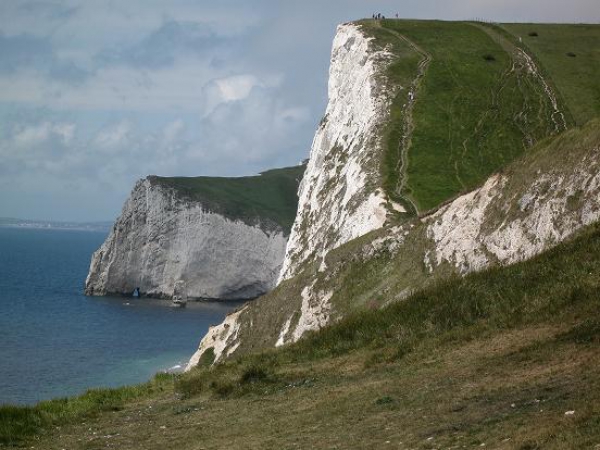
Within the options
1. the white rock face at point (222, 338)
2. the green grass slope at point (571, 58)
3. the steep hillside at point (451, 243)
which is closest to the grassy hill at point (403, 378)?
the steep hillside at point (451, 243)

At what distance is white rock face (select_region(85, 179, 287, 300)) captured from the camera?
538ft

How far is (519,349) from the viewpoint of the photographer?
2077 cm

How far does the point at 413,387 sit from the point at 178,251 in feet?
482

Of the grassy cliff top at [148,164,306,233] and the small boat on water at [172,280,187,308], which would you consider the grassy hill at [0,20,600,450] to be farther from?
the grassy cliff top at [148,164,306,233]

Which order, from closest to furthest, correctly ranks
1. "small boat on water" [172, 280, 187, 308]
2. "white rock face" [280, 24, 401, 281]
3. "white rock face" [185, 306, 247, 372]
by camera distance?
1. "white rock face" [185, 306, 247, 372]
2. "white rock face" [280, 24, 401, 281]
3. "small boat on water" [172, 280, 187, 308]

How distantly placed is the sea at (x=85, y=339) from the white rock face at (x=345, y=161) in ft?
70.7

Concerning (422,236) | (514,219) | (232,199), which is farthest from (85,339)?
(514,219)

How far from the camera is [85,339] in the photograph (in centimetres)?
10956

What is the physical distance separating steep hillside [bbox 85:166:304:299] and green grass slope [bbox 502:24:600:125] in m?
77.8

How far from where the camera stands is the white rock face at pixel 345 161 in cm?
7012

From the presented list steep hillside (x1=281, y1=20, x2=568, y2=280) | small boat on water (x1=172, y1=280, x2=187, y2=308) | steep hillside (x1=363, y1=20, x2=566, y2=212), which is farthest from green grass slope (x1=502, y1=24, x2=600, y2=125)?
small boat on water (x1=172, y1=280, x2=187, y2=308)

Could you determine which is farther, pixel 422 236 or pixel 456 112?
pixel 456 112

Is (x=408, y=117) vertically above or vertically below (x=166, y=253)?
above

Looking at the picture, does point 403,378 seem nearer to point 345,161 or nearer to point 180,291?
point 345,161
